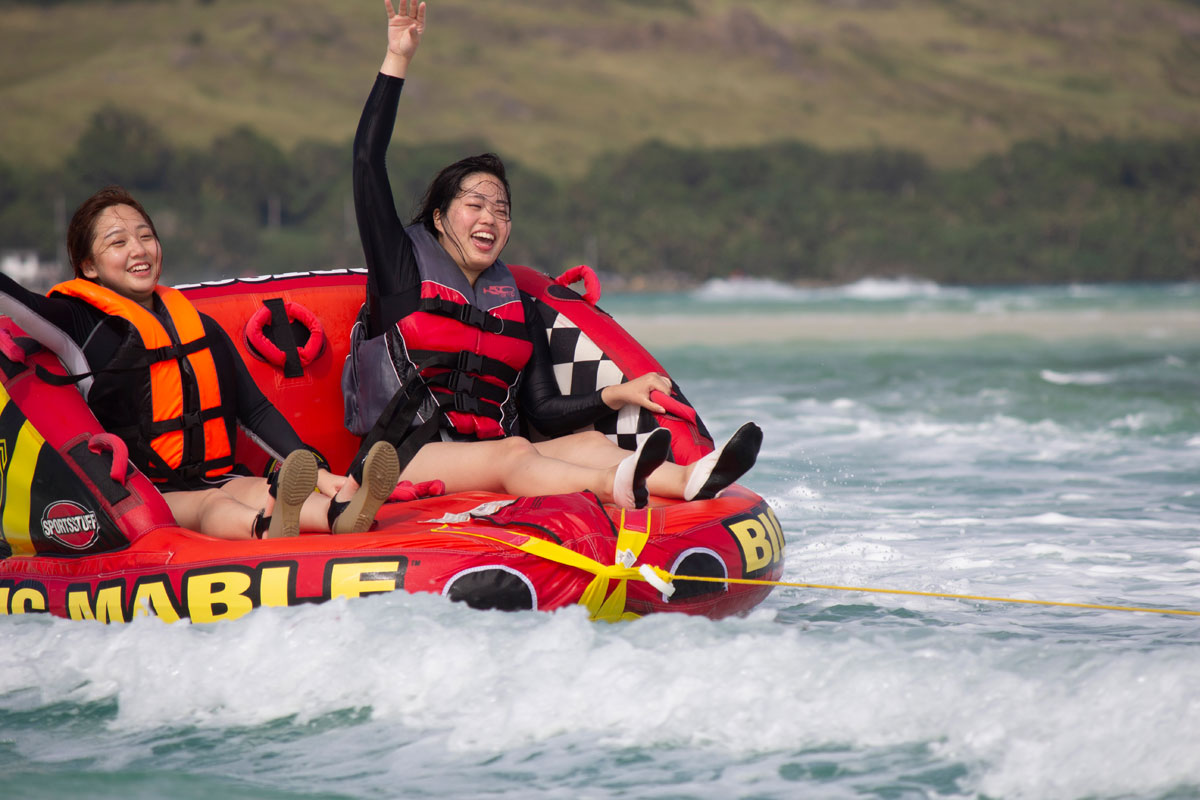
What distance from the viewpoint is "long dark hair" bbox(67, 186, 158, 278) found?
2730 mm

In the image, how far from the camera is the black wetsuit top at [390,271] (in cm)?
287

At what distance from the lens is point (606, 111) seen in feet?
273

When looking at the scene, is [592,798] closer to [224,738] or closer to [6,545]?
[224,738]

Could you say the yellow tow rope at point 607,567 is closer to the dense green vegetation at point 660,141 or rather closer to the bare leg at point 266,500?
the bare leg at point 266,500

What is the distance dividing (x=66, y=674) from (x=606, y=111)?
273ft

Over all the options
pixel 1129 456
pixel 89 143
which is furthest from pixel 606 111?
pixel 1129 456

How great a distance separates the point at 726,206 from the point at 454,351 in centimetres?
7879

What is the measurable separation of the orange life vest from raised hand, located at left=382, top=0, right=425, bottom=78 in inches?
27.5

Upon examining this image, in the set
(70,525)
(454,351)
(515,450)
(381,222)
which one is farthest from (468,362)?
(70,525)

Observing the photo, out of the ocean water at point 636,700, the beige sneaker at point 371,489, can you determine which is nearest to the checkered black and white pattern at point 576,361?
the ocean water at point 636,700

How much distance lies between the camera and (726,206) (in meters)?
80.4

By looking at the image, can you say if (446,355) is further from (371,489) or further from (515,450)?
(371,489)

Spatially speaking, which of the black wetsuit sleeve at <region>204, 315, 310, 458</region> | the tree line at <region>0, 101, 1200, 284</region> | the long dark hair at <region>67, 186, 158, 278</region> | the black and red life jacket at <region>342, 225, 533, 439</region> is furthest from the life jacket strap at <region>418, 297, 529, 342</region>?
the tree line at <region>0, 101, 1200, 284</region>

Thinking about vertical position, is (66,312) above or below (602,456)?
above
